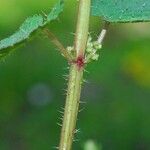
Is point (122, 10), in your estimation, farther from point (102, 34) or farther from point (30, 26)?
point (30, 26)

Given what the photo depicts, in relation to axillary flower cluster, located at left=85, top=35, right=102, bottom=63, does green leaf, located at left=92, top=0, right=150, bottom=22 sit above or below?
above

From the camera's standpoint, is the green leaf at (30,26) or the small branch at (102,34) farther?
the small branch at (102,34)

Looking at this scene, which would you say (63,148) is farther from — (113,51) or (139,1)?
(113,51)

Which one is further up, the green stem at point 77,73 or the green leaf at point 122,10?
the green leaf at point 122,10

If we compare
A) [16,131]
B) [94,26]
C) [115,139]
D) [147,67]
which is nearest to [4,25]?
[94,26]

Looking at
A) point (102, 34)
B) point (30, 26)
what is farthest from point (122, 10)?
point (30, 26)
